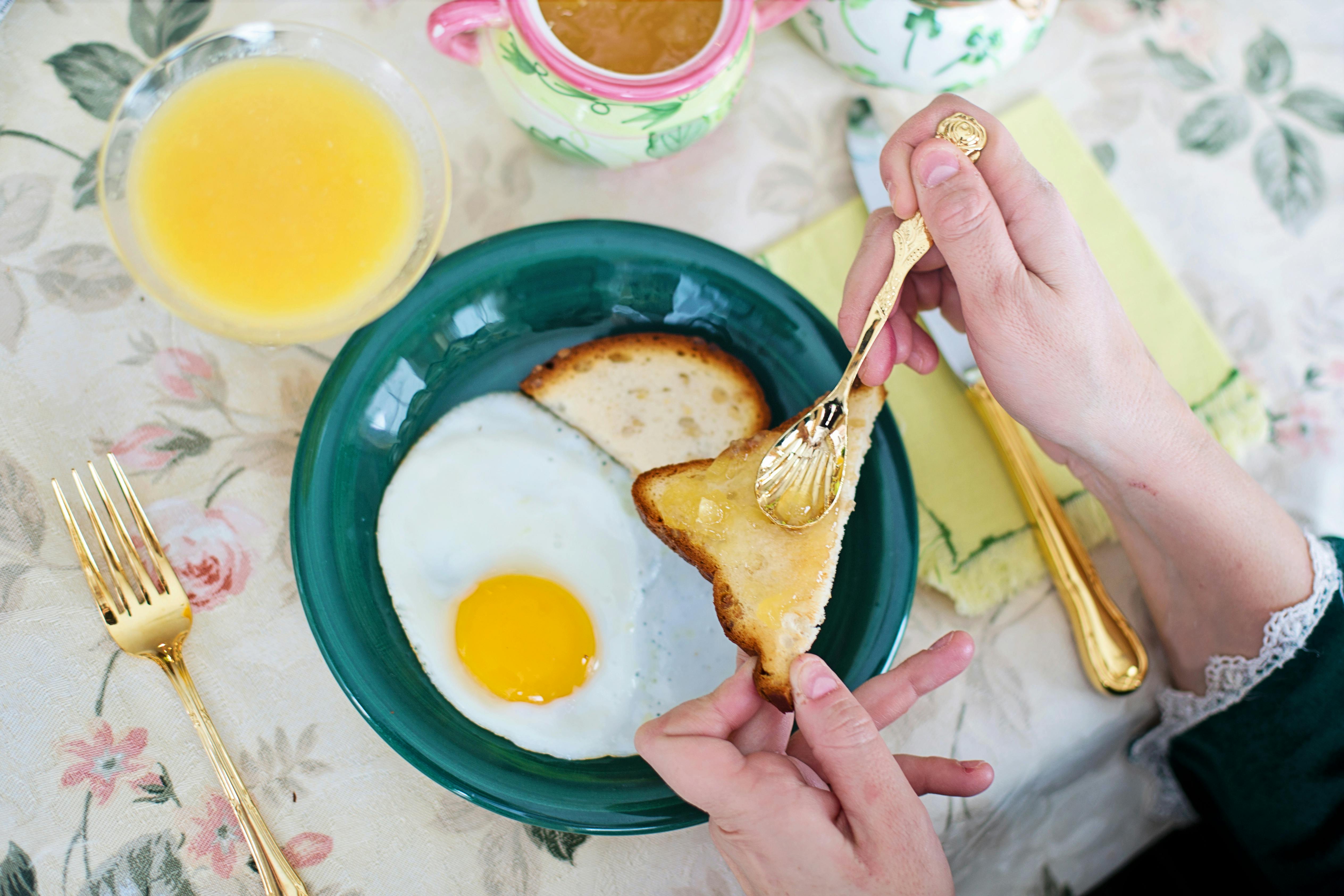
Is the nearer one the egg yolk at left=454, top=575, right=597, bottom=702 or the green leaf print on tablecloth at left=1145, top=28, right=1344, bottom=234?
the egg yolk at left=454, top=575, right=597, bottom=702

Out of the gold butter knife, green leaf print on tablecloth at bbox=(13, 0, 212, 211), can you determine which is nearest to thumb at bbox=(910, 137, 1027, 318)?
the gold butter knife

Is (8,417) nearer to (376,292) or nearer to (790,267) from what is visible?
(376,292)

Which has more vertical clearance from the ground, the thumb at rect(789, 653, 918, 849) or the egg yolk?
the thumb at rect(789, 653, 918, 849)

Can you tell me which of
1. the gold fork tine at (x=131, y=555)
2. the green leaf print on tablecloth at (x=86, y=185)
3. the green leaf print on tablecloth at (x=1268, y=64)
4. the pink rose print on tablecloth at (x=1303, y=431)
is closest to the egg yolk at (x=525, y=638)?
the gold fork tine at (x=131, y=555)

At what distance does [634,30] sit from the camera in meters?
1.13

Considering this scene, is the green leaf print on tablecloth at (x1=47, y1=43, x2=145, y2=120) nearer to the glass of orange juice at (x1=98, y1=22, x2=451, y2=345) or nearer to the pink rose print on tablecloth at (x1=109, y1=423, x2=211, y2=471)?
the glass of orange juice at (x1=98, y1=22, x2=451, y2=345)

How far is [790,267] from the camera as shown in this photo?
54.6 inches

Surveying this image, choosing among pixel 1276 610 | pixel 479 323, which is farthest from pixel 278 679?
pixel 1276 610

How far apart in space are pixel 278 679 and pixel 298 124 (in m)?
0.77

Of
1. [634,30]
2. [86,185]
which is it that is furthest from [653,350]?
[86,185]

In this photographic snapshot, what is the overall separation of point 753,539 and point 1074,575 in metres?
0.55

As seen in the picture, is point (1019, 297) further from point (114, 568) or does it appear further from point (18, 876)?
point (18, 876)

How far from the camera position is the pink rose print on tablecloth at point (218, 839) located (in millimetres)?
1115

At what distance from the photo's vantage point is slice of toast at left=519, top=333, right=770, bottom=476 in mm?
1254
